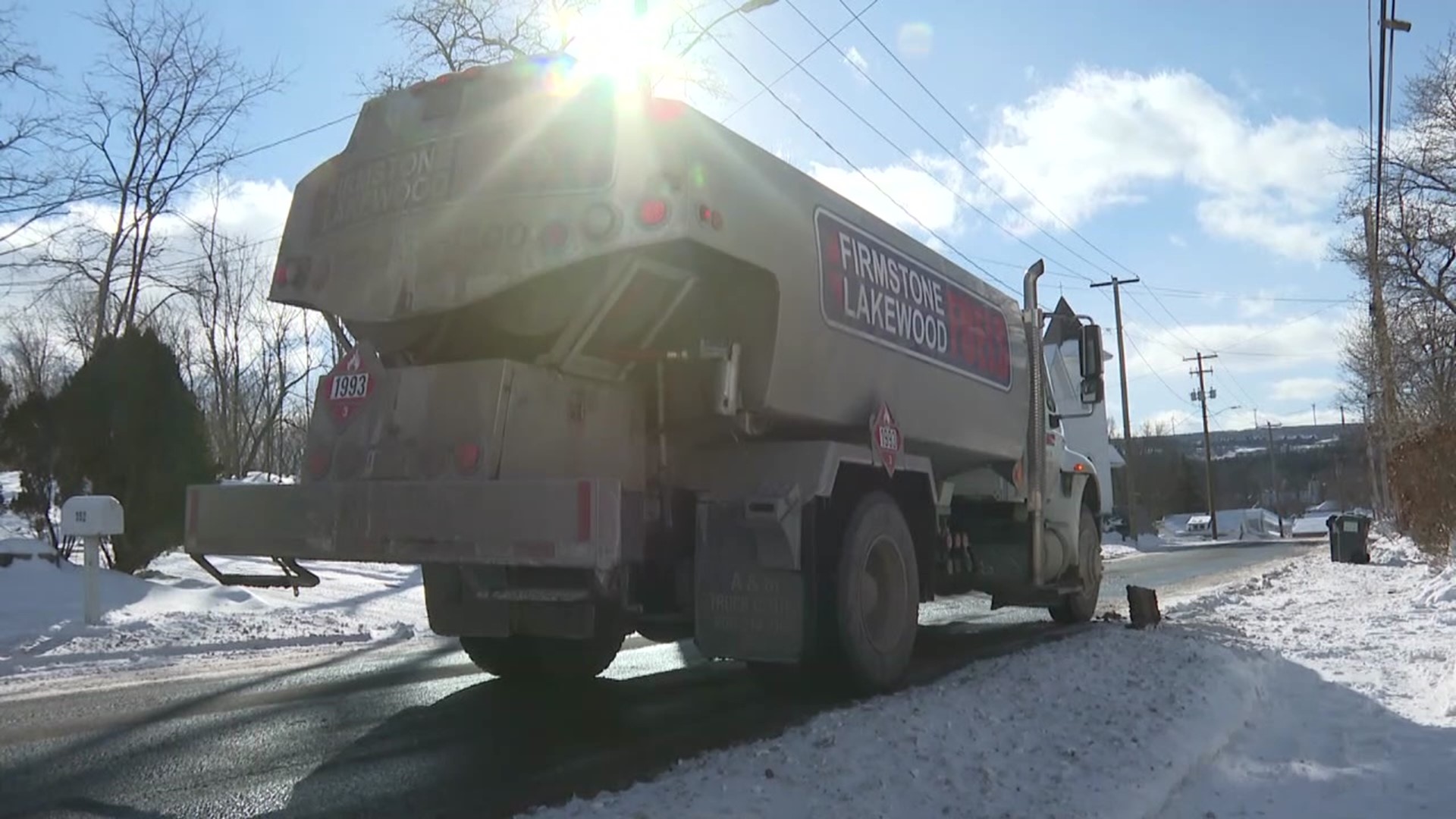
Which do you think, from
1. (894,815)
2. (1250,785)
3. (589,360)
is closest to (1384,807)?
(1250,785)

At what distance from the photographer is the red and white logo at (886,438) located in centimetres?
654

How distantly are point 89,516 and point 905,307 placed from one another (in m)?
7.42

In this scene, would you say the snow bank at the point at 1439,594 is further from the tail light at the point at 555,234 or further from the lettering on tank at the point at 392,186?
the lettering on tank at the point at 392,186

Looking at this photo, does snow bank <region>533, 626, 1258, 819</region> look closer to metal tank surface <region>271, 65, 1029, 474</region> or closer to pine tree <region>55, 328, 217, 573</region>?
metal tank surface <region>271, 65, 1029, 474</region>

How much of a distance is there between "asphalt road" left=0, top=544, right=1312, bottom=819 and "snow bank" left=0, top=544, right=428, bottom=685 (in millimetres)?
955

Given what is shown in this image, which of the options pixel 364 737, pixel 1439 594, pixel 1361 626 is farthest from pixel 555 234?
pixel 1439 594

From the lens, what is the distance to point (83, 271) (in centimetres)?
2264

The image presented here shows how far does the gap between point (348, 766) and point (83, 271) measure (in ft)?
71.0

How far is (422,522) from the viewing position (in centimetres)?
490

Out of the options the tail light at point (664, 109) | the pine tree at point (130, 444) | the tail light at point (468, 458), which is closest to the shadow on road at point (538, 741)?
the tail light at point (468, 458)

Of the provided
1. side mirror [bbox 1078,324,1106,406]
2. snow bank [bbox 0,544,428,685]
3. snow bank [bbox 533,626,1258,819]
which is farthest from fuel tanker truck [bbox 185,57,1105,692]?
side mirror [bbox 1078,324,1106,406]

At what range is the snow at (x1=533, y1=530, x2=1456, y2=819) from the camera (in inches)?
164

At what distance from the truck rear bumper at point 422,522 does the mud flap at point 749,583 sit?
1.71ft

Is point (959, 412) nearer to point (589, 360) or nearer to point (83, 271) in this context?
point (589, 360)
